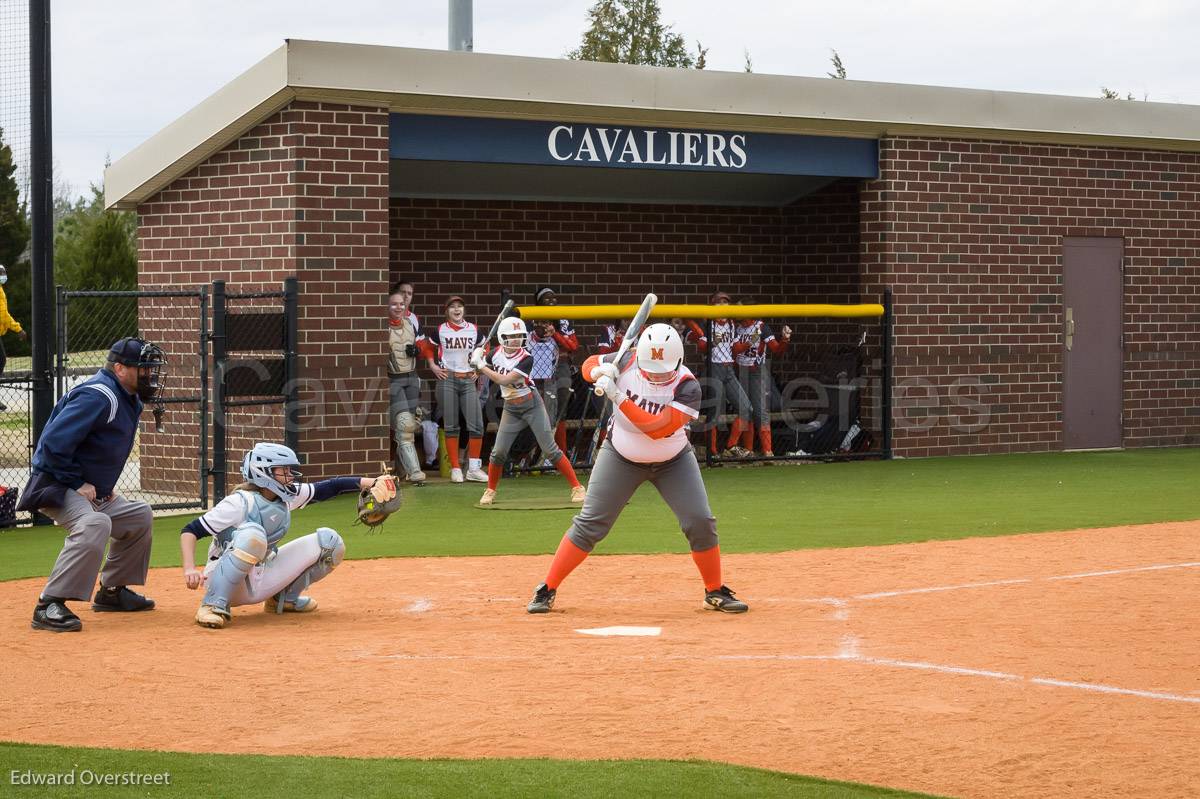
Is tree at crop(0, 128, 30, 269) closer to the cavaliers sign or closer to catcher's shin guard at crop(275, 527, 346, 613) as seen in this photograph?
the cavaliers sign

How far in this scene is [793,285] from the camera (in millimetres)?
23078

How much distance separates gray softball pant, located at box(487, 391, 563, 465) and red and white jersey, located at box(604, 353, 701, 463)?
537 cm

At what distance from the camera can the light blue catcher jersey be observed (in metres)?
9.02

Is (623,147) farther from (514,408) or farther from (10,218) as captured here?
(10,218)

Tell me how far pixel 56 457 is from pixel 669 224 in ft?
46.7

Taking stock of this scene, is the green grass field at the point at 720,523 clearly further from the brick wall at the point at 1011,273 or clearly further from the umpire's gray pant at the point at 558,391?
the brick wall at the point at 1011,273

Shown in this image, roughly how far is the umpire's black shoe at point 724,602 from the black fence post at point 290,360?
7.28m

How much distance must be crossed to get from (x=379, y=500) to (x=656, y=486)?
1.67 metres

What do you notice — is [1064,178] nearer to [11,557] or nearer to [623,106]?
[623,106]

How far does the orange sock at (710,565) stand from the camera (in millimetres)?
9453

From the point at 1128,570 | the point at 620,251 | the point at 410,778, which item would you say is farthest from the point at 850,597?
the point at 620,251

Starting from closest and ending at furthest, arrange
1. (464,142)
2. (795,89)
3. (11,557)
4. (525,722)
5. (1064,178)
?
(525,722), (11,557), (464,142), (795,89), (1064,178)

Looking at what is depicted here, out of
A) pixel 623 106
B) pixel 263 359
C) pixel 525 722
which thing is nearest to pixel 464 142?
pixel 623 106

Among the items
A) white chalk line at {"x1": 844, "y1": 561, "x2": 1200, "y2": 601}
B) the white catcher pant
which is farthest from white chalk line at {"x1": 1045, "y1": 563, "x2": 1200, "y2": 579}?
the white catcher pant
